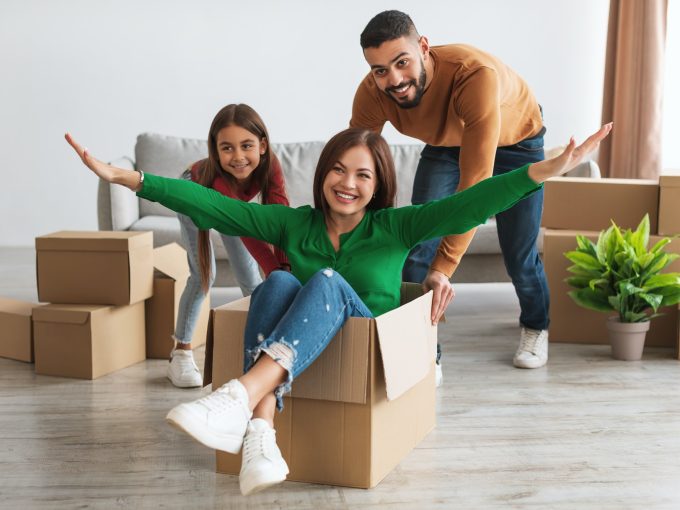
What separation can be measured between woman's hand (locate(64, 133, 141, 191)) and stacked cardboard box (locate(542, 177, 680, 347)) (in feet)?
5.96

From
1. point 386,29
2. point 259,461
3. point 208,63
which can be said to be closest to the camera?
point 259,461

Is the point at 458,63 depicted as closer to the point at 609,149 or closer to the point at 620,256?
the point at 620,256

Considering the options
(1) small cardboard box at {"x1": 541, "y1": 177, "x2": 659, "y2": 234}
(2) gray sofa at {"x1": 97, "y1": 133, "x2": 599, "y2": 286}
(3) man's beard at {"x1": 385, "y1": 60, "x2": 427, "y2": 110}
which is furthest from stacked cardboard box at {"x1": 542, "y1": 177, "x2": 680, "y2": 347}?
(3) man's beard at {"x1": 385, "y1": 60, "x2": 427, "y2": 110}

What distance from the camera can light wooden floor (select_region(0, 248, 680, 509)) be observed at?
6.24 feet

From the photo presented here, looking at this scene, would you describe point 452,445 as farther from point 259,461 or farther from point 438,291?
point 259,461

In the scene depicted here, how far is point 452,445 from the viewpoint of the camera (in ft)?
7.30

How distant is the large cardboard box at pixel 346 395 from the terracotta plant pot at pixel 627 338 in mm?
1272

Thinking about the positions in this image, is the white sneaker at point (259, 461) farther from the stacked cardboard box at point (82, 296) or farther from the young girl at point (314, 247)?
the stacked cardboard box at point (82, 296)

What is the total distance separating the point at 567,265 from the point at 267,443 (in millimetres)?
1892

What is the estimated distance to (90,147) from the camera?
18.2 feet

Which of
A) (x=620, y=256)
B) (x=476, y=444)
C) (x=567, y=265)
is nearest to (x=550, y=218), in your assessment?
(x=567, y=265)

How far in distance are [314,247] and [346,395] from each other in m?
0.41

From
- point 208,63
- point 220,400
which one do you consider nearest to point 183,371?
point 220,400

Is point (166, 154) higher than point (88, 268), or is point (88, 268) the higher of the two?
point (166, 154)
